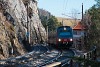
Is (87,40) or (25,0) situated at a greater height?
(25,0)

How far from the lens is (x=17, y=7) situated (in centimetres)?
6247

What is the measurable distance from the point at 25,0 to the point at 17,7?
13.0 meters

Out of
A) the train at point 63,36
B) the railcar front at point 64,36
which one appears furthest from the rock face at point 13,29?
the railcar front at point 64,36

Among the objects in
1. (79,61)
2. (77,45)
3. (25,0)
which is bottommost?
(77,45)

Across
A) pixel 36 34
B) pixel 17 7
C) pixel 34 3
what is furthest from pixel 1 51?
pixel 34 3

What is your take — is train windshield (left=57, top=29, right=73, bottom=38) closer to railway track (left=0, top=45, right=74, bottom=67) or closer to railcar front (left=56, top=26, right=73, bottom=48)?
railcar front (left=56, top=26, right=73, bottom=48)

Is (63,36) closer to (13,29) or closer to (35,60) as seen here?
(13,29)

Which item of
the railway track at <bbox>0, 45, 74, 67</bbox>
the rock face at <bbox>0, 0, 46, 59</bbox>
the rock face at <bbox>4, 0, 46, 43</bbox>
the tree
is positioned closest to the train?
the tree

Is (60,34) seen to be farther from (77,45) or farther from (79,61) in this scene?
(79,61)

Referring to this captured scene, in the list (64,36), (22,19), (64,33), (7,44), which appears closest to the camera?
(7,44)

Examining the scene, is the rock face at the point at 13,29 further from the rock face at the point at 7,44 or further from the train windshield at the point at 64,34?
the train windshield at the point at 64,34

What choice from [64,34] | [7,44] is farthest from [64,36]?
[7,44]

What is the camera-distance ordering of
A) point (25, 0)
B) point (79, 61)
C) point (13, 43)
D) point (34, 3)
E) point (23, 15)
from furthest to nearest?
1. point (34, 3)
2. point (25, 0)
3. point (23, 15)
4. point (13, 43)
5. point (79, 61)

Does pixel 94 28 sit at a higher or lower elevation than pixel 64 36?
higher
